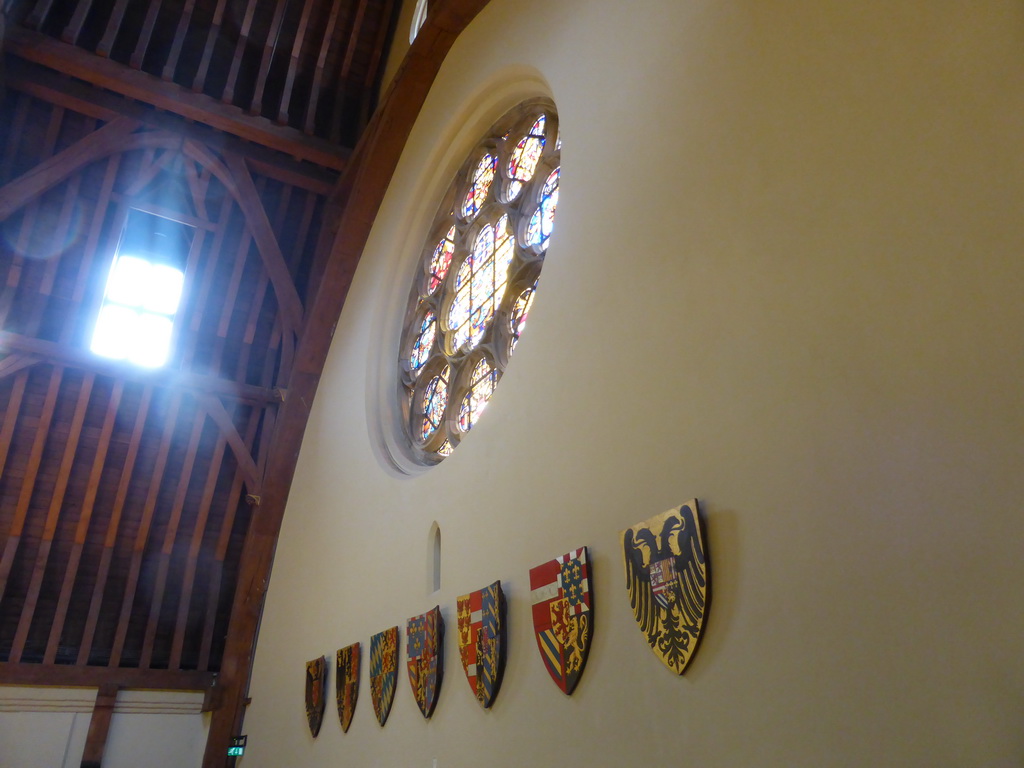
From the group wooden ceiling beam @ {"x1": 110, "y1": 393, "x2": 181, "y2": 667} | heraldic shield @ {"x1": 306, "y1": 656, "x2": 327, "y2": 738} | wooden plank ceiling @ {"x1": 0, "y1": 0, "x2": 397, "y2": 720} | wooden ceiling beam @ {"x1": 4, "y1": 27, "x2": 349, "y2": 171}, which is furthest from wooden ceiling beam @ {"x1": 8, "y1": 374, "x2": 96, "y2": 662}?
heraldic shield @ {"x1": 306, "y1": 656, "x2": 327, "y2": 738}

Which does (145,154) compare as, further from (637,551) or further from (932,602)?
(932,602)

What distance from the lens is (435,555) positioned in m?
4.39

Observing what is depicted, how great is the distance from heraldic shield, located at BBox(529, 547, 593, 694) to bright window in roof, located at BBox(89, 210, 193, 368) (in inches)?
211

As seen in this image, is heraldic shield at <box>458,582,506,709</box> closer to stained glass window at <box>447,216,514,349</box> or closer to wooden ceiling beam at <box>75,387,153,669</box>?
stained glass window at <box>447,216,514,349</box>

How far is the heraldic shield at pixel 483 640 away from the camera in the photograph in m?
3.37

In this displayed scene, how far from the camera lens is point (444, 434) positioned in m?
5.10

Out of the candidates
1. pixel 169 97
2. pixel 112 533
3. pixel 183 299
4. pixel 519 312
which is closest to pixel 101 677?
pixel 112 533

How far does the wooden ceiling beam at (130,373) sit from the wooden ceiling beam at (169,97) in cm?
228

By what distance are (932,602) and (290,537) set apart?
6.12 m

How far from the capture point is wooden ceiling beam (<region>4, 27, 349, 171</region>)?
6457 mm

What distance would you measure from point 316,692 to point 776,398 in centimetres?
426

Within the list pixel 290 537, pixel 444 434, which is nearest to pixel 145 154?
pixel 290 537

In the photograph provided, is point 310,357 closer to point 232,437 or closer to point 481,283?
point 232,437

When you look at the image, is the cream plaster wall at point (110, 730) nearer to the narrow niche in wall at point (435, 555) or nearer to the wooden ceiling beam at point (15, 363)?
the wooden ceiling beam at point (15, 363)
